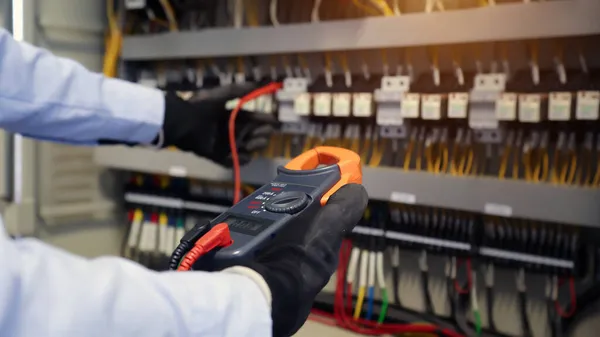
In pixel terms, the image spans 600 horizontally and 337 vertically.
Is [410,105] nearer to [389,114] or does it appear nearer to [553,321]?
[389,114]

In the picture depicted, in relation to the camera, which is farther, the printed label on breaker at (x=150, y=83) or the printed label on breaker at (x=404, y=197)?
the printed label on breaker at (x=150, y=83)

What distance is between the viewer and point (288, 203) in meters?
0.71

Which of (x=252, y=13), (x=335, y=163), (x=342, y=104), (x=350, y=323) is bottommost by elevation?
(x=350, y=323)

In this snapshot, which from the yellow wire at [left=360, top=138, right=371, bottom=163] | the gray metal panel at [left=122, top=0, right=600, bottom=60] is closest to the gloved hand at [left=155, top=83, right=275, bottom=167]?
the gray metal panel at [left=122, top=0, right=600, bottom=60]

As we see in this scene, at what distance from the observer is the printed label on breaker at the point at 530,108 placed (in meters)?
1.08

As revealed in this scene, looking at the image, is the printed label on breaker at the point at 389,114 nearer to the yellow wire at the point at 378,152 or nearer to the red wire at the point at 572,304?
the yellow wire at the point at 378,152

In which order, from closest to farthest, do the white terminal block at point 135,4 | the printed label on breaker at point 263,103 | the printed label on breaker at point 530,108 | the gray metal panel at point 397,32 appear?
the gray metal panel at point 397,32 → the printed label on breaker at point 530,108 → the printed label on breaker at point 263,103 → the white terminal block at point 135,4

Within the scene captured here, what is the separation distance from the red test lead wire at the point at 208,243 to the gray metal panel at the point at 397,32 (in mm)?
692

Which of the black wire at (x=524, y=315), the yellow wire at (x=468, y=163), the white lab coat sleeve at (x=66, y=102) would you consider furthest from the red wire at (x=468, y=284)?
the white lab coat sleeve at (x=66, y=102)

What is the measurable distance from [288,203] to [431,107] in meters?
0.59

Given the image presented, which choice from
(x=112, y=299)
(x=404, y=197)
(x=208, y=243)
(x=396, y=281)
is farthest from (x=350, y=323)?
(x=112, y=299)

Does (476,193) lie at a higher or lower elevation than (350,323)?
higher

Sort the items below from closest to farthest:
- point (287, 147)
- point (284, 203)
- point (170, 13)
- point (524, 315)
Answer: point (284, 203), point (524, 315), point (287, 147), point (170, 13)

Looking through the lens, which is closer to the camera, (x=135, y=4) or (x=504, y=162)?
(x=504, y=162)
